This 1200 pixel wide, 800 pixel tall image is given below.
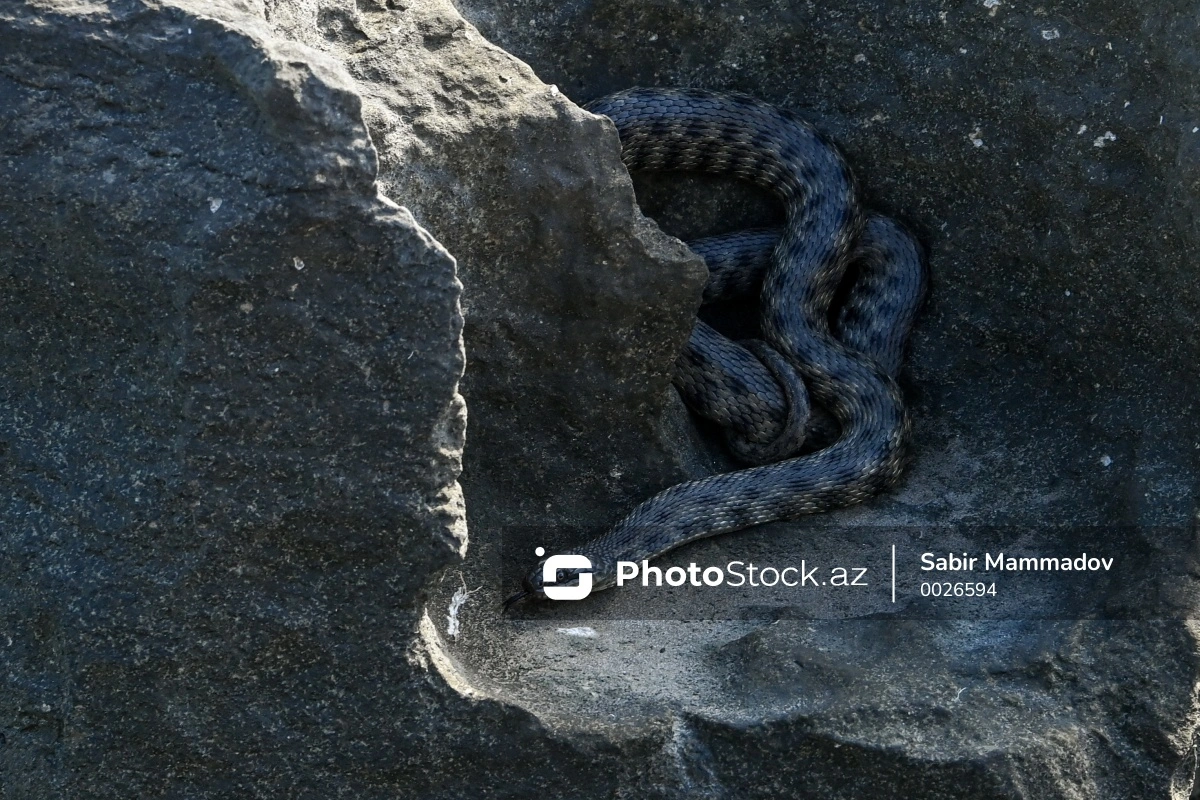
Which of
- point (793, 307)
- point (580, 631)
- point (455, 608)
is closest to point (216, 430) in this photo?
point (455, 608)

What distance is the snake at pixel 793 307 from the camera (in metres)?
4.86

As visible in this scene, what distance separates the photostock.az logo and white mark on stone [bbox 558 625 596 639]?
13 cm

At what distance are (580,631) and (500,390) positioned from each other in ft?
2.60

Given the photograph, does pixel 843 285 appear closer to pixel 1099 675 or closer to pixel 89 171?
pixel 1099 675

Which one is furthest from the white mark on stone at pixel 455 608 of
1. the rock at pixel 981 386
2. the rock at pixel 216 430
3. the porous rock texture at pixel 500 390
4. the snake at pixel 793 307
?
the snake at pixel 793 307

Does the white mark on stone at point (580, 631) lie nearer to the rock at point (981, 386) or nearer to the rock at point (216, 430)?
the rock at point (981, 386)

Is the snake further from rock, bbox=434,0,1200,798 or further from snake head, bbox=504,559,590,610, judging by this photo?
snake head, bbox=504,559,590,610

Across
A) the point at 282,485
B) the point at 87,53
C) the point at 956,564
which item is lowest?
the point at 956,564

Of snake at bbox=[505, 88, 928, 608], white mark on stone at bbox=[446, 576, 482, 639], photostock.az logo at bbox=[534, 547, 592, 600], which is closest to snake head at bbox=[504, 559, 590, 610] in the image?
photostock.az logo at bbox=[534, 547, 592, 600]

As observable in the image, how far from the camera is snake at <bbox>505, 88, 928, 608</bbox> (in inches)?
191

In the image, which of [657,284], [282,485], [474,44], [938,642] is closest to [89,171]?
[282,485]

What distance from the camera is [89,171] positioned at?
3266 millimetres

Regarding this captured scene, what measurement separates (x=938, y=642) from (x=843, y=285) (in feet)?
5.45

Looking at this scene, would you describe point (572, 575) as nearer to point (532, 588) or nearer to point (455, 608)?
point (532, 588)
